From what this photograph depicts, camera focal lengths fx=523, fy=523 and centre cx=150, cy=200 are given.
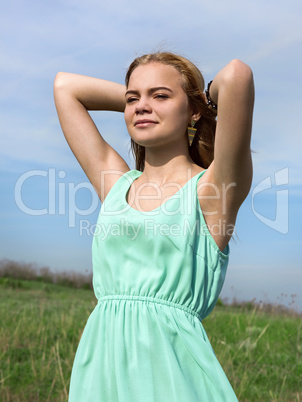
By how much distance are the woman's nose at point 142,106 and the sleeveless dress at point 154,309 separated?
35 cm

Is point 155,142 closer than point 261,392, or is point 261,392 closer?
point 155,142

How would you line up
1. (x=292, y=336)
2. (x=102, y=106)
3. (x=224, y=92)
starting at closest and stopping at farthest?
(x=224, y=92) → (x=102, y=106) → (x=292, y=336)

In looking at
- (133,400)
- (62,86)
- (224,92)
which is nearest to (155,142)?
(224,92)

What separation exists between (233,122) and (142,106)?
1.45ft

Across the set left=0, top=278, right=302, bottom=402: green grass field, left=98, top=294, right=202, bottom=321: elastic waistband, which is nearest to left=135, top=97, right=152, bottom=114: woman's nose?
left=98, top=294, right=202, bottom=321: elastic waistband

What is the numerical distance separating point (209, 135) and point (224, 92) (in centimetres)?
52

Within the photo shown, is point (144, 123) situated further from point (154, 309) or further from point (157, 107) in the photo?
point (154, 309)

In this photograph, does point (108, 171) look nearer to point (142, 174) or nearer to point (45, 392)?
point (142, 174)

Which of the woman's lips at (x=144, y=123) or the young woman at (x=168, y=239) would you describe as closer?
the young woman at (x=168, y=239)

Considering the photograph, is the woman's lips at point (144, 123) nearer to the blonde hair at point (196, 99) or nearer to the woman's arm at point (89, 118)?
the blonde hair at point (196, 99)

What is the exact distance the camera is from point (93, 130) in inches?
101

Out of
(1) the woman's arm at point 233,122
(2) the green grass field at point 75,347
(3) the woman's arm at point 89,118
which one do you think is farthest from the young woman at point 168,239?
(2) the green grass field at point 75,347

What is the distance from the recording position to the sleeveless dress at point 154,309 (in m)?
1.97

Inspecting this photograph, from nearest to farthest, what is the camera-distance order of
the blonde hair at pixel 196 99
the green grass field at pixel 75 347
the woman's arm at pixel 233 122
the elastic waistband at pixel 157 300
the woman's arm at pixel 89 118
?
the woman's arm at pixel 233 122 → the elastic waistband at pixel 157 300 → the blonde hair at pixel 196 99 → the woman's arm at pixel 89 118 → the green grass field at pixel 75 347
